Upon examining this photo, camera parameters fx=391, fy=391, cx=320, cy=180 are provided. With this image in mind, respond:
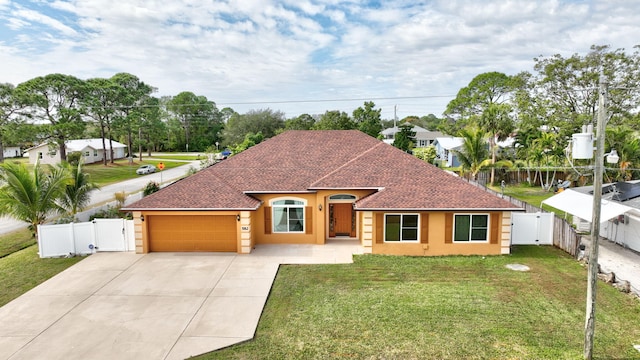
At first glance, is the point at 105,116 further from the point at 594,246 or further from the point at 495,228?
the point at 594,246

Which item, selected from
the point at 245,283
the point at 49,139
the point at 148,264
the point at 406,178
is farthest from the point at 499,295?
the point at 49,139

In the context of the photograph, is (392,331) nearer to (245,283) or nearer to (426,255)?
(245,283)

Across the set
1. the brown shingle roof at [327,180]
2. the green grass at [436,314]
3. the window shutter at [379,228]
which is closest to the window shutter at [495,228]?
the brown shingle roof at [327,180]

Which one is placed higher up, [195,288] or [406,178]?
[406,178]

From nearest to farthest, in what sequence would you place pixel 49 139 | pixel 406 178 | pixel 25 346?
pixel 25 346 → pixel 406 178 → pixel 49 139

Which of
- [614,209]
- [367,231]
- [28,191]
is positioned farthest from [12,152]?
[614,209]

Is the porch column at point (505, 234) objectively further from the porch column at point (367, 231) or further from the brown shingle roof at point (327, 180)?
the porch column at point (367, 231)

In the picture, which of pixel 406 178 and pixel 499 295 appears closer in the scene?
pixel 499 295
